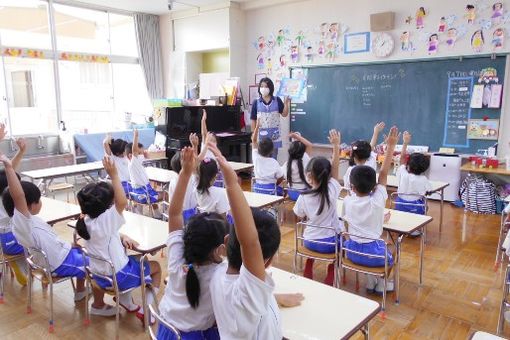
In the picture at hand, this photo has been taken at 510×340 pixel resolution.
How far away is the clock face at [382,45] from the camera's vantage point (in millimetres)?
5555

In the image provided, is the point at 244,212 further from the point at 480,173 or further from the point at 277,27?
the point at 277,27

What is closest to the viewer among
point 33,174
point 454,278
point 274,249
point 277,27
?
point 274,249

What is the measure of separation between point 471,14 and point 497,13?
278 mm

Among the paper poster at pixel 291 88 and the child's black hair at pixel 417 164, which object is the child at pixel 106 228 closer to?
the child's black hair at pixel 417 164

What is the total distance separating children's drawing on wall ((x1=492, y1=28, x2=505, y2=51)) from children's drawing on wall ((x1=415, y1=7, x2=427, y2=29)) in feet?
2.82

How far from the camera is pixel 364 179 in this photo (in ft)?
8.32

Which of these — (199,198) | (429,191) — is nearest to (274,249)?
(199,198)

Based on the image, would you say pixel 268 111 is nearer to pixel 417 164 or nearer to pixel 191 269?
pixel 417 164

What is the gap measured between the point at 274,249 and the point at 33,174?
4.17m

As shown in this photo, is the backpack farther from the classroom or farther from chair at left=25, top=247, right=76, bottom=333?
chair at left=25, top=247, right=76, bottom=333

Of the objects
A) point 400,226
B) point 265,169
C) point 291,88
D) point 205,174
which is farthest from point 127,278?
point 291,88

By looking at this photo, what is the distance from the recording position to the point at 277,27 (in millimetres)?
6750

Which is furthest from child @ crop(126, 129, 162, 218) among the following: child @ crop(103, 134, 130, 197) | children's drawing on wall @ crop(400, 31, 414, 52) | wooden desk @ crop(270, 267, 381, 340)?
children's drawing on wall @ crop(400, 31, 414, 52)

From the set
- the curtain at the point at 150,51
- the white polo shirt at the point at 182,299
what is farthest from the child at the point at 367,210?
the curtain at the point at 150,51
